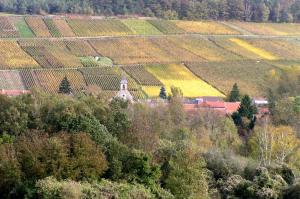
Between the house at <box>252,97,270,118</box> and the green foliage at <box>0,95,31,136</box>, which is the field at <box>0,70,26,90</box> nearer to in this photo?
the house at <box>252,97,270,118</box>

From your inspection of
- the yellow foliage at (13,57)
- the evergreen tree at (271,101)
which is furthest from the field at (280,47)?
the yellow foliage at (13,57)

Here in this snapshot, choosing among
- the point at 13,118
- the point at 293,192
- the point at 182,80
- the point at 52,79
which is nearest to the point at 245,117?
the point at 293,192

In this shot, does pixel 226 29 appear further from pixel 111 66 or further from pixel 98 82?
pixel 98 82

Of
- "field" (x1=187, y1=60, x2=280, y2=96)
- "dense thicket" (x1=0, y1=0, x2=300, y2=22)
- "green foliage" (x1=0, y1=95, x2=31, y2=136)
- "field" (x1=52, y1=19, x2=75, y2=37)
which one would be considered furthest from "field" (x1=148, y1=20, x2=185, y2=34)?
"green foliage" (x1=0, y1=95, x2=31, y2=136)

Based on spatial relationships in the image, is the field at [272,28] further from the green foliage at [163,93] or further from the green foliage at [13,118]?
the green foliage at [13,118]

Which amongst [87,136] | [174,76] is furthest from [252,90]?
[87,136]

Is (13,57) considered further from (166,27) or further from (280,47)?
(280,47)
